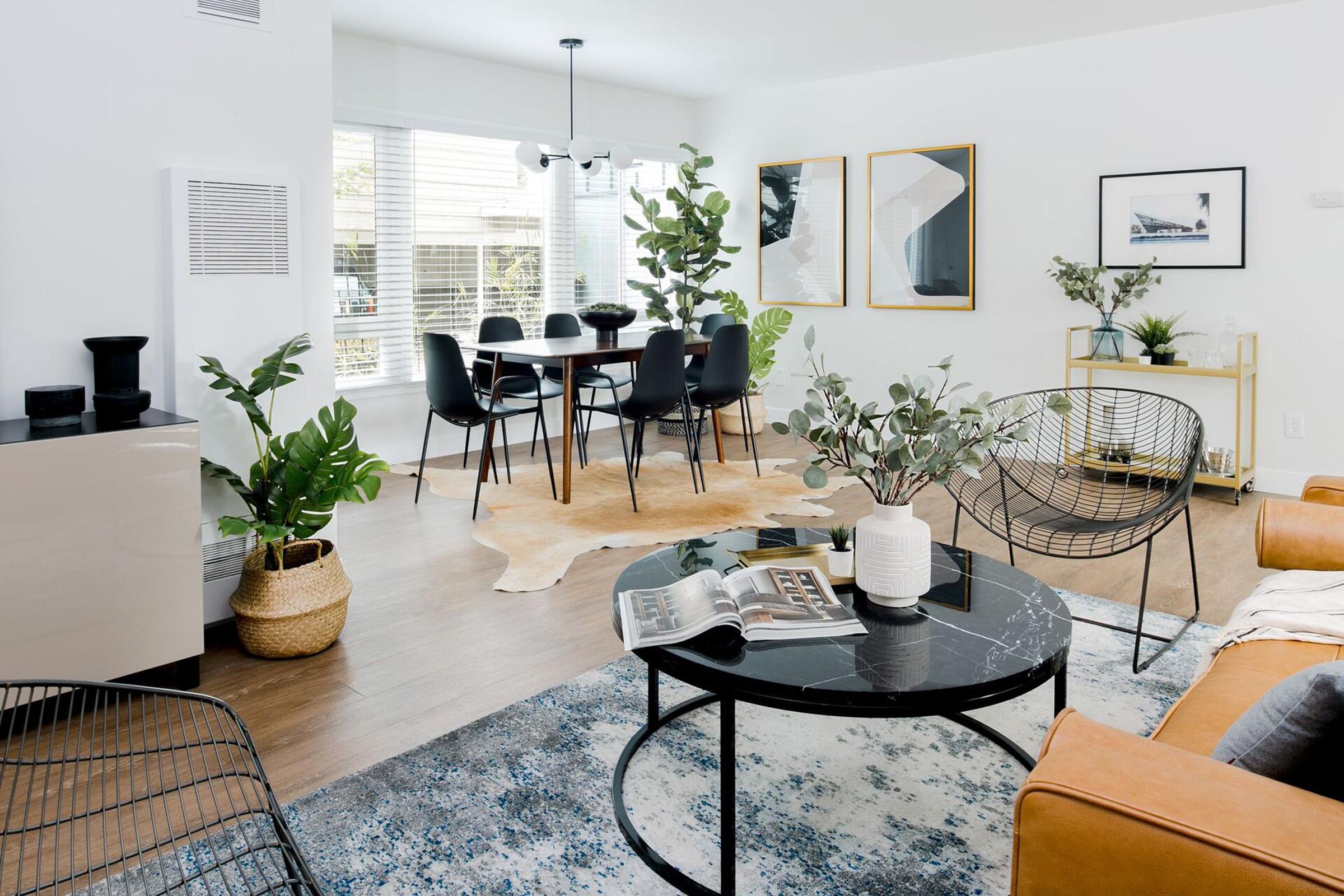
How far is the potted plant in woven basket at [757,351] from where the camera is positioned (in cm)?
630

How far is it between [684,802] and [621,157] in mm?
4370

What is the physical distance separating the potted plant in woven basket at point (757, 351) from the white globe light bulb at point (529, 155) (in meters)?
1.64

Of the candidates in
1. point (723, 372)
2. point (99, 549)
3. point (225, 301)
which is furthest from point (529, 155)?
point (99, 549)

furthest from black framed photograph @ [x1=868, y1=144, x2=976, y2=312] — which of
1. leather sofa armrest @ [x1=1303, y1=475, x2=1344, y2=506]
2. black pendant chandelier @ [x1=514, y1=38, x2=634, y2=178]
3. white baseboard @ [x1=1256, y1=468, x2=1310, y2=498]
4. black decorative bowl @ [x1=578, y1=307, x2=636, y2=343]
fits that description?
leather sofa armrest @ [x1=1303, y1=475, x2=1344, y2=506]

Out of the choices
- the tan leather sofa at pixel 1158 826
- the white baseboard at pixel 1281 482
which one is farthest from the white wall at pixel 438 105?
the tan leather sofa at pixel 1158 826

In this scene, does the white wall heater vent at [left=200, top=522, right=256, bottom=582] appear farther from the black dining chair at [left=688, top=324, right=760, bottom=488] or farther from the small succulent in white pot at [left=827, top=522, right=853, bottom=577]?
the black dining chair at [left=688, top=324, right=760, bottom=488]

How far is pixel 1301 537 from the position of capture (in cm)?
222

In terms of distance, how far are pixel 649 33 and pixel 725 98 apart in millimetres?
2010

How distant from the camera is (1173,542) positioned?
3.97 m

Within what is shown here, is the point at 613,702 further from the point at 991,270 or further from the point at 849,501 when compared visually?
the point at 991,270

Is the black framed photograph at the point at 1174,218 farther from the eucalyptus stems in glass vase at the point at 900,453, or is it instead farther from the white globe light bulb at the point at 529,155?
the eucalyptus stems in glass vase at the point at 900,453

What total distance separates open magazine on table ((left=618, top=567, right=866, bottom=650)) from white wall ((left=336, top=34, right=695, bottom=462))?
3877mm

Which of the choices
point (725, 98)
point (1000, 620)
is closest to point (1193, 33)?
point (725, 98)

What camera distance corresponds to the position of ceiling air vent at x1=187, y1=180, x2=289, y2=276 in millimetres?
2793
